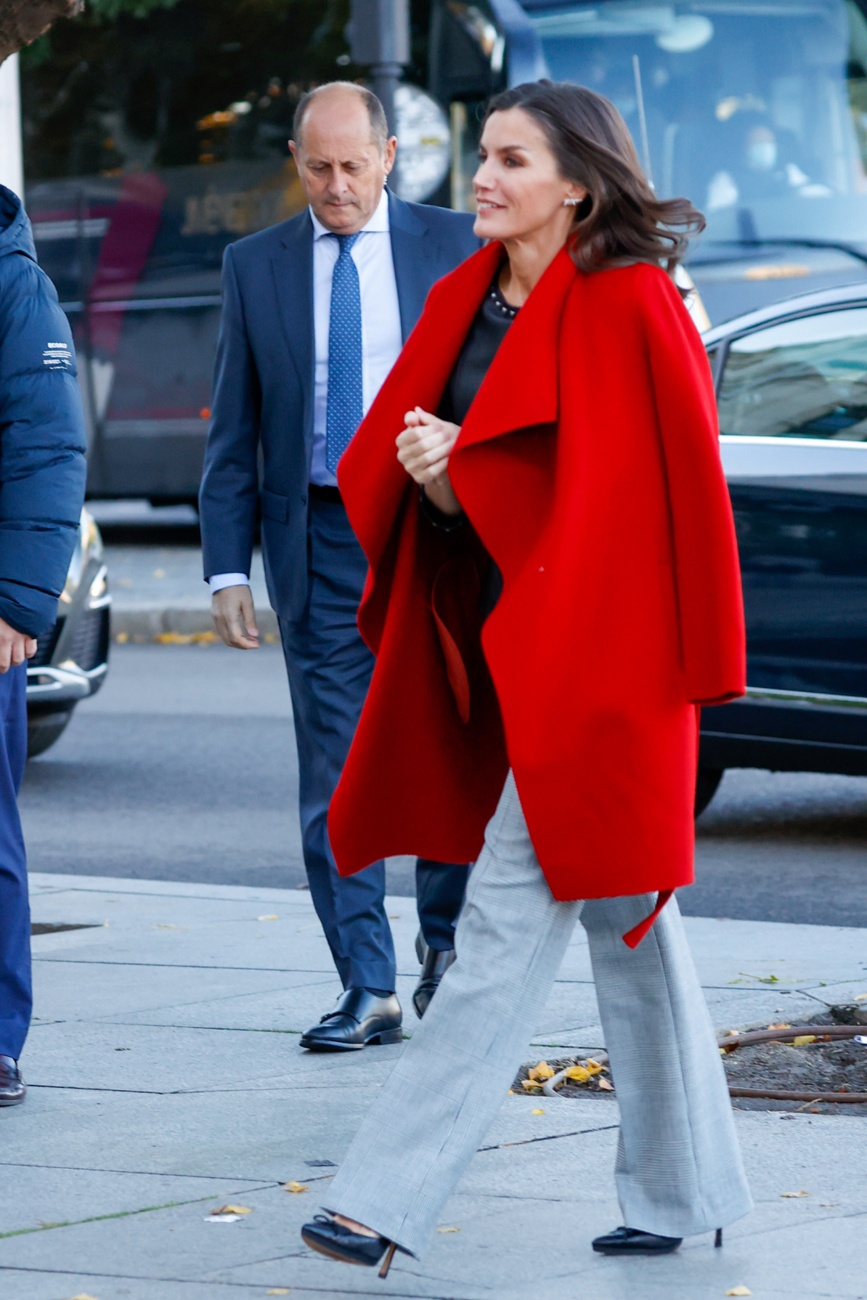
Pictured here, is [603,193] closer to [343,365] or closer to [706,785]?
[343,365]

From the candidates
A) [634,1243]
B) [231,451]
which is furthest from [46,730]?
[634,1243]

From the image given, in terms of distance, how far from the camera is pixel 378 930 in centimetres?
505

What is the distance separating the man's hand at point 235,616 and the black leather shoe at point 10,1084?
40.9 inches

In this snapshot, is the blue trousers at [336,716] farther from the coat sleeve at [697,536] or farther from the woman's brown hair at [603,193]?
the coat sleeve at [697,536]

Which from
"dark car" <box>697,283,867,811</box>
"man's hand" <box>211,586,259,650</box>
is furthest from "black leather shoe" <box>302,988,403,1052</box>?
"dark car" <box>697,283,867,811</box>

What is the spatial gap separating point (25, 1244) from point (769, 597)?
4.01 m

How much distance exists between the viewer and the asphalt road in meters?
7.05

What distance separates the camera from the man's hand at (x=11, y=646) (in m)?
4.40

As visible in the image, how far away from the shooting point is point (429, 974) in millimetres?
5199

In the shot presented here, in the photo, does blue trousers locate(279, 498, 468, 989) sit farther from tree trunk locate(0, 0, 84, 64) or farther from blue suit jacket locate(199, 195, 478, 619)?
tree trunk locate(0, 0, 84, 64)

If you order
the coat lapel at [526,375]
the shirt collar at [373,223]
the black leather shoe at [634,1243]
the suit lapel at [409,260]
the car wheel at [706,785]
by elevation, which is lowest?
the car wheel at [706,785]

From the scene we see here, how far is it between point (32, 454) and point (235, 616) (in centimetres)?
79

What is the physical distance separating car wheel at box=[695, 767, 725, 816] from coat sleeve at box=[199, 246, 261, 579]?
296 centimetres

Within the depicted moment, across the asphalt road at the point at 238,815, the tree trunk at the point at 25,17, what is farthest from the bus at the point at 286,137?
the tree trunk at the point at 25,17
